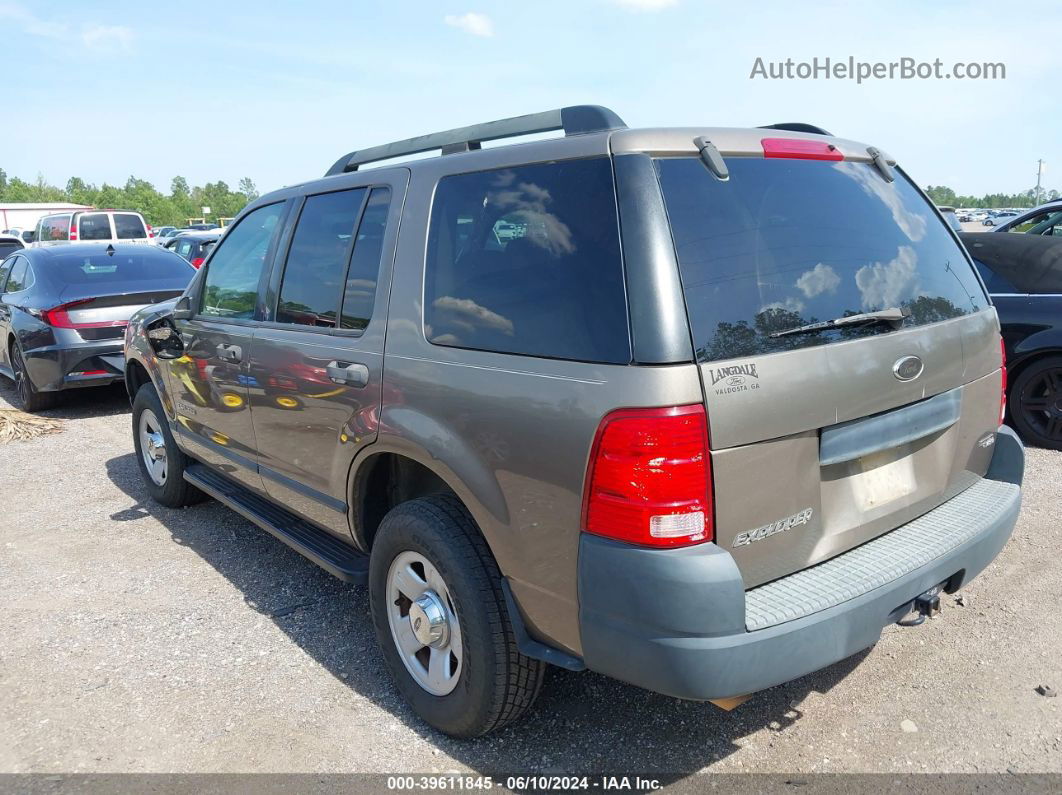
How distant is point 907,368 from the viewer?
2.58 m

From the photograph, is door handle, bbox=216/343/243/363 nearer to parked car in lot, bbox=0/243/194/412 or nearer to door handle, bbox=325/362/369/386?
door handle, bbox=325/362/369/386

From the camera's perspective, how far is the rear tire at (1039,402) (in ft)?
19.1

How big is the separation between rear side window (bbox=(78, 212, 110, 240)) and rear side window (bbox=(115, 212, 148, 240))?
0.86 ft

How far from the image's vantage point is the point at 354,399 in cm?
306

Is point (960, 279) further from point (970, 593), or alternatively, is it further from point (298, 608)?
point (298, 608)

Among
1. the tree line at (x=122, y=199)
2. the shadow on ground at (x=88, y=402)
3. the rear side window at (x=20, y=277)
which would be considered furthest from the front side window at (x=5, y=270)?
the tree line at (x=122, y=199)

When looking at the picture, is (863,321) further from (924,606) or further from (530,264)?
(530,264)

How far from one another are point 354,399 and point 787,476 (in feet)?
5.31

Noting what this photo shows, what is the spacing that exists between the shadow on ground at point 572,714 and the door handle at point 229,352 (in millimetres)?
1202

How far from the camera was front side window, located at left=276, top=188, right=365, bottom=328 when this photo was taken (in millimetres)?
3352

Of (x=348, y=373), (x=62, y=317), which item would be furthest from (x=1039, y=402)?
(x=62, y=317)

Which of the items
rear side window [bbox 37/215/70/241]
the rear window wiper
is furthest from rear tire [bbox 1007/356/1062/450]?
rear side window [bbox 37/215/70/241]

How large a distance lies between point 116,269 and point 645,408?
26.4ft

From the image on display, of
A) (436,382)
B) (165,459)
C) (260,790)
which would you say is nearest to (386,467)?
(436,382)
